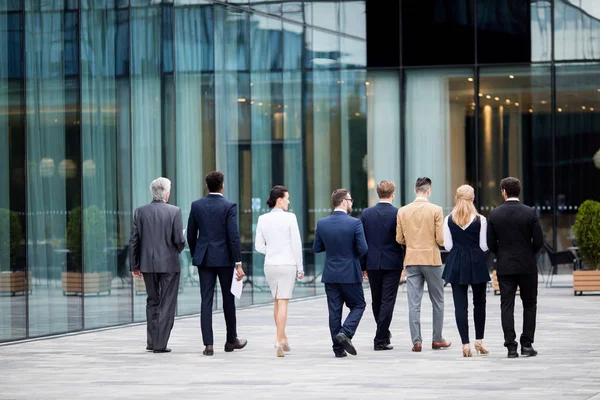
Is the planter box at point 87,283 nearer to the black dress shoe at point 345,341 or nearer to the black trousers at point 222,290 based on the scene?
the black trousers at point 222,290


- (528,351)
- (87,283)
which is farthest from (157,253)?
(528,351)

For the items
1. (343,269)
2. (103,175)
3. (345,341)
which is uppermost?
(103,175)

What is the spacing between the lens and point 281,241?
40.9ft

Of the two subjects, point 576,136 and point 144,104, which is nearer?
point 144,104

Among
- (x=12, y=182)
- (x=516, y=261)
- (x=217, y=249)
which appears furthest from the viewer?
(x=12, y=182)

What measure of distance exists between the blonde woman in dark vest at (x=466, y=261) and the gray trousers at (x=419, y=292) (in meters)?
0.43

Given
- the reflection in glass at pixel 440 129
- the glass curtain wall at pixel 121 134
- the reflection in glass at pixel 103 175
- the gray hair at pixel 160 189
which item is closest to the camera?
the gray hair at pixel 160 189

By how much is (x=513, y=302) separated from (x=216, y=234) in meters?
3.08

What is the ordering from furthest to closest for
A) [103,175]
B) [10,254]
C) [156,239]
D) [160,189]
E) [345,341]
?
[103,175]
[10,254]
[160,189]
[156,239]
[345,341]

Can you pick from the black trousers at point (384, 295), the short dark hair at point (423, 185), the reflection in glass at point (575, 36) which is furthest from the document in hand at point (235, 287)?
the reflection in glass at point (575, 36)

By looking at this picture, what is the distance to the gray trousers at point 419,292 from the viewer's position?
41.2 feet

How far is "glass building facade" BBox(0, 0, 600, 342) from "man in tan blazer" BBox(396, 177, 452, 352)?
470 centimetres

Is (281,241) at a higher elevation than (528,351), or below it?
higher

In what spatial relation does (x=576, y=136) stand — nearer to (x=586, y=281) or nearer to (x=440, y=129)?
(x=440, y=129)
